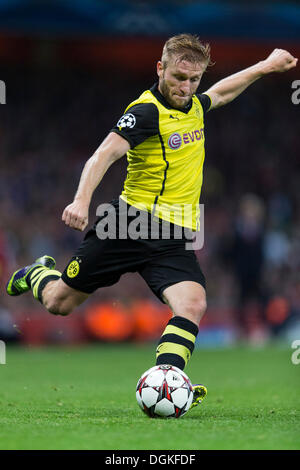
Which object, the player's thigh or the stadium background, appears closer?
the player's thigh

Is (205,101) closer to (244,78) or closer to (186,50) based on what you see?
(244,78)

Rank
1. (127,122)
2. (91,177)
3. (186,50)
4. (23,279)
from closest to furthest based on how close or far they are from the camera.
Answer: (91,177), (127,122), (186,50), (23,279)

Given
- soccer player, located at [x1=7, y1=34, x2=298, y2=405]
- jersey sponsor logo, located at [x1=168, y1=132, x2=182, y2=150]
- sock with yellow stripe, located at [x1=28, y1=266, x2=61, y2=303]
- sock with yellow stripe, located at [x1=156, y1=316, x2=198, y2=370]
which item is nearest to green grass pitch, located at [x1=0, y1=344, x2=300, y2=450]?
sock with yellow stripe, located at [x1=156, y1=316, x2=198, y2=370]

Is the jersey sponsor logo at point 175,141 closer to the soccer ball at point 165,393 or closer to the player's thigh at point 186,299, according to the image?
the player's thigh at point 186,299

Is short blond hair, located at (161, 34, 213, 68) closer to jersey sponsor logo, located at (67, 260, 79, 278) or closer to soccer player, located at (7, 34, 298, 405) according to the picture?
soccer player, located at (7, 34, 298, 405)

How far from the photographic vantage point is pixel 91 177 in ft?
18.6

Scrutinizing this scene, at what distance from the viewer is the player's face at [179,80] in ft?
19.5

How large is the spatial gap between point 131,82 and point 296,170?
4.25 m

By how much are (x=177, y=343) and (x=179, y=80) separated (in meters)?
1.71

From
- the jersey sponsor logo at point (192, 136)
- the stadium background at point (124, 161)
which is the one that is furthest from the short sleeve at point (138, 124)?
the stadium background at point (124, 161)

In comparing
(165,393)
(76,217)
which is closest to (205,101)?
(76,217)

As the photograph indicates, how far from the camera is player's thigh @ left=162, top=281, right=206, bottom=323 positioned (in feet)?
19.2

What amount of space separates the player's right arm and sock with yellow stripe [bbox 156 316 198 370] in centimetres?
91

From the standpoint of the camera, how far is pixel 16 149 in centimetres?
1884
